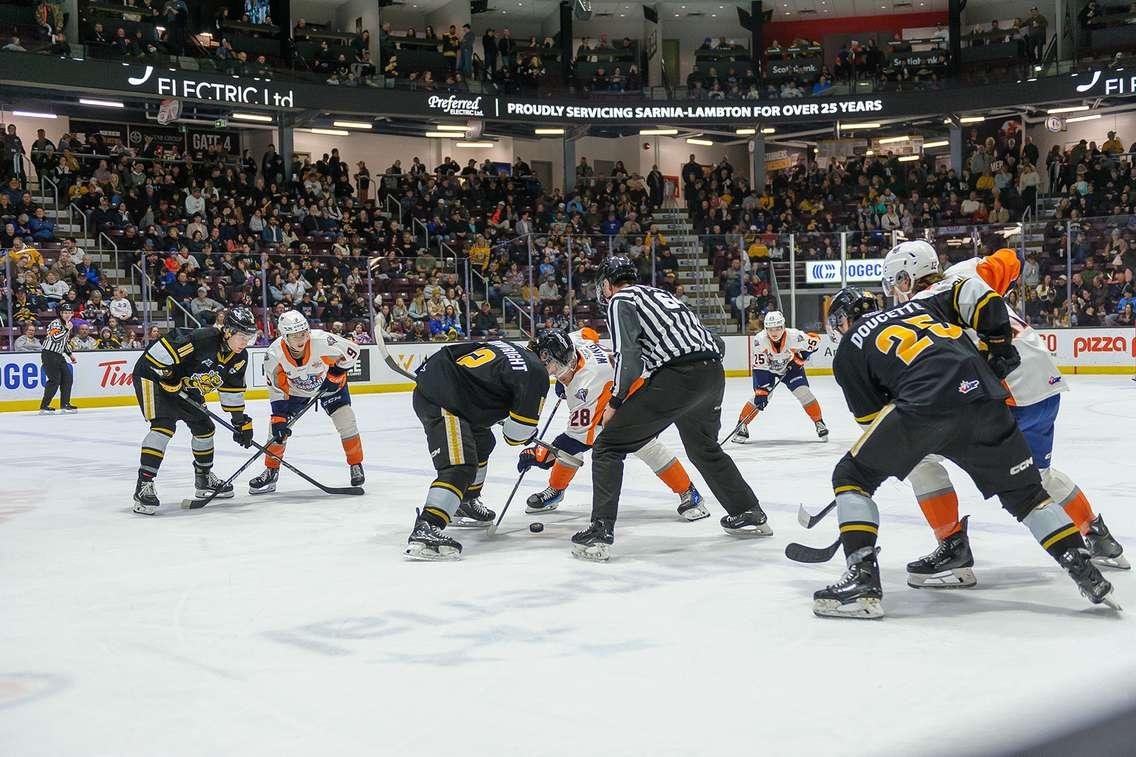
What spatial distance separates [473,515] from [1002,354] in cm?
302

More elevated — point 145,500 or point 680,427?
point 680,427

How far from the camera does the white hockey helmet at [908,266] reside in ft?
14.9

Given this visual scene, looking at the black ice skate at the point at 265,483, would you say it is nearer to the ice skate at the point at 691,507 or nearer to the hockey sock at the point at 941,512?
the ice skate at the point at 691,507

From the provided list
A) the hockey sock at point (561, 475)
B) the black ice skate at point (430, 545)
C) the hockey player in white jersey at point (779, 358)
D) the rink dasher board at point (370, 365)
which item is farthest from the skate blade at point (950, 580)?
the rink dasher board at point (370, 365)

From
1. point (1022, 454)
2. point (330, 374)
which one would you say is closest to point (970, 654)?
point (1022, 454)

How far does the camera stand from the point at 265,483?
7.90 m

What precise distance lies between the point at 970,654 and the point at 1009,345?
1.31m

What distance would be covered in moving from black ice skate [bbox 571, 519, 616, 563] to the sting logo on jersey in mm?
1814

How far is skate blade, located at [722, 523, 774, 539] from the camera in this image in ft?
18.8

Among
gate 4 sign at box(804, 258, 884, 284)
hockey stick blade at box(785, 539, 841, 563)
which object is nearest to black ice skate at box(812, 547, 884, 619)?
hockey stick blade at box(785, 539, 841, 563)

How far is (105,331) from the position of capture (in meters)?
16.3

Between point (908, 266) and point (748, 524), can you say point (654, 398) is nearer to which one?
point (748, 524)

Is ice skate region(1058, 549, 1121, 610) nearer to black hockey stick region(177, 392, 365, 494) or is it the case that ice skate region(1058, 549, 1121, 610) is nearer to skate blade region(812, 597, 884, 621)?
Result: skate blade region(812, 597, 884, 621)

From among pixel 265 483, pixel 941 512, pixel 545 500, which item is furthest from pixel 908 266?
pixel 265 483
